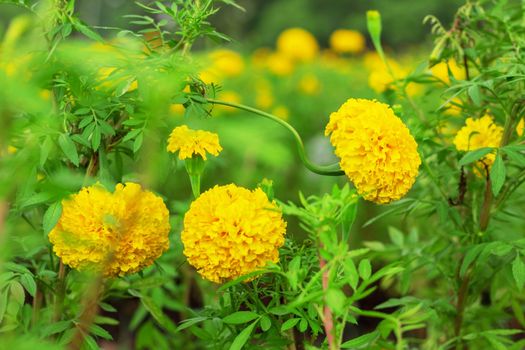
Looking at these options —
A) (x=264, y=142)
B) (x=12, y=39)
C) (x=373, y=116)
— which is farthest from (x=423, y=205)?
(x=264, y=142)

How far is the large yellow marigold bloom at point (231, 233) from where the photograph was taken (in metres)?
1.13

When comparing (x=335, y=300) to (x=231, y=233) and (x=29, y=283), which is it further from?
(x=29, y=283)

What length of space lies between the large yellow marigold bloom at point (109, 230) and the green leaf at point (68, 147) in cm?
6

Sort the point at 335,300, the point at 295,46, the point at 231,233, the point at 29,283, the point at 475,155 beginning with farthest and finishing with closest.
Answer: the point at 295,46
the point at 475,155
the point at 29,283
the point at 231,233
the point at 335,300

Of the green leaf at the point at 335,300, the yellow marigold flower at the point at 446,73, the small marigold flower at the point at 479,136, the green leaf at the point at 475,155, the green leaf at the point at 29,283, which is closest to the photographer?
the green leaf at the point at 335,300

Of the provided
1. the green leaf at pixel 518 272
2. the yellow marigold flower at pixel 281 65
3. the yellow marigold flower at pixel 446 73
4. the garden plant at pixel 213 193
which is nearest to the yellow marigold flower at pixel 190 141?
the garden plant at pixel 213 193

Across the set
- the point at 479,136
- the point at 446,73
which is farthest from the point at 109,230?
the point at 446,73

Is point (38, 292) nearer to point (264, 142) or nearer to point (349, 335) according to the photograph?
point (264, 142)

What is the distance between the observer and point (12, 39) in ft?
2.52

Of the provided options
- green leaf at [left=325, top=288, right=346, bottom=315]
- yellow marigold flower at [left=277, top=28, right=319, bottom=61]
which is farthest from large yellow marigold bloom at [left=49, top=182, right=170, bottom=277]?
yellow marigold flower at [left=277, top=28, right=319, bottom=61]

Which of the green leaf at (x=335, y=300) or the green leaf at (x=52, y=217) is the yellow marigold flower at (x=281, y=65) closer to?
the green leaf at (x=52, y=217)

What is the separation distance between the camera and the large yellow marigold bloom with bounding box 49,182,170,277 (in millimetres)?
1146

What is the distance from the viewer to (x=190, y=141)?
1218 millimetres

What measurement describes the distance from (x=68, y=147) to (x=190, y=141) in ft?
0.64
